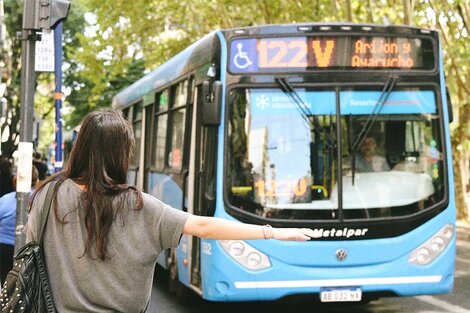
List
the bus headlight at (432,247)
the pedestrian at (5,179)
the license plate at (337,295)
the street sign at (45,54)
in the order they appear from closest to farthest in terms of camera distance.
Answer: the license plate at (337,295)
the bus headlight at (432,247)
the pedestrian at (5,179)
the street sign at (45,54)

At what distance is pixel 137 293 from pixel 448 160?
225 inches

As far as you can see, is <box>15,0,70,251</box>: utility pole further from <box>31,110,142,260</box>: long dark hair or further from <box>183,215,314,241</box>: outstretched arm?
<box>183,215,314,241</box>: outstretched arm

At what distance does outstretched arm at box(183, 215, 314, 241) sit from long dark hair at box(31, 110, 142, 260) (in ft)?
0.66

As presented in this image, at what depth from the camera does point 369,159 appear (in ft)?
25.9

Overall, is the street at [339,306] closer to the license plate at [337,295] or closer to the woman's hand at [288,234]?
the license plate at [337,295]

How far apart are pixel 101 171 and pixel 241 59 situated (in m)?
5.14

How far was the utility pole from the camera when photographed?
7199 millimetres

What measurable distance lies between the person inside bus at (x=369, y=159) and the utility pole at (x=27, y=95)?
9.23 ft

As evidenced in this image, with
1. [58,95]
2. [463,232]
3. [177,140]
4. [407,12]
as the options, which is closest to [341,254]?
[177,140]

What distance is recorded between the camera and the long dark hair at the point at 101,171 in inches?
A: 109

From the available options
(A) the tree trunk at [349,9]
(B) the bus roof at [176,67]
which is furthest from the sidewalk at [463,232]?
(B) the bus roof at [176,67]

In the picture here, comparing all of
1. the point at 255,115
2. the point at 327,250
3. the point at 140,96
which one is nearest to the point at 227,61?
the point at 255,115

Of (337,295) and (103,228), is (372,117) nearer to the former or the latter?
(337,295)

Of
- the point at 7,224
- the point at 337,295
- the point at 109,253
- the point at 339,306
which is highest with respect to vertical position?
the point at 109,253
